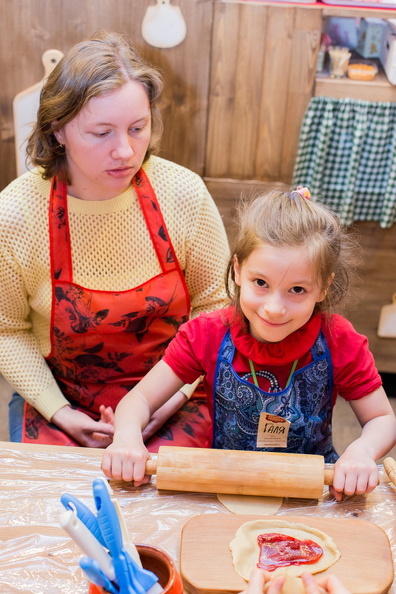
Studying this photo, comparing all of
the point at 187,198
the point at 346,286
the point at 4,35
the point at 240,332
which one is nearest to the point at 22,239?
the point at 187,198

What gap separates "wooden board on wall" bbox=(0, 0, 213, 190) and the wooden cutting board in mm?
1525

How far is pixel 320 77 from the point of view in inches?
86.9

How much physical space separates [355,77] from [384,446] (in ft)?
4.64

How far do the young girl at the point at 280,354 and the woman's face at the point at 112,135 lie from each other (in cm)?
28

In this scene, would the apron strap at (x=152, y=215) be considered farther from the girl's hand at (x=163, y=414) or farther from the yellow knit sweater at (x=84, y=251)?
the girl's hand at (x=163, y=414)

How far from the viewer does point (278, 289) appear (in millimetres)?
1104

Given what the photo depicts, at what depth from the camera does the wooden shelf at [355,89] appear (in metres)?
2.18

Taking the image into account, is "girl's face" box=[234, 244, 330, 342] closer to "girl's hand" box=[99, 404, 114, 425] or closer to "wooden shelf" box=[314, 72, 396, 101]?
"girl's hand" box=[99, 404, 114, 425]

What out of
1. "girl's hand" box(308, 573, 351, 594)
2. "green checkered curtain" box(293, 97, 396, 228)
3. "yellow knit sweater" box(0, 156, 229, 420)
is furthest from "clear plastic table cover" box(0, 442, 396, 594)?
"green checkered curtain" box(293, 97, 396, 228)

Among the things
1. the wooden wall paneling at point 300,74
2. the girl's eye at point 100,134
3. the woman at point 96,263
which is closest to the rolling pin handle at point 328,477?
the woman at point 96,263

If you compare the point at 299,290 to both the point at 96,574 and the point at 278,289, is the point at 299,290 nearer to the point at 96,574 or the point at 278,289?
the point at 278,289

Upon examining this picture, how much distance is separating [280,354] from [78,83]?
2.03 ft

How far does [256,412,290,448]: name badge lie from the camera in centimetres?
123

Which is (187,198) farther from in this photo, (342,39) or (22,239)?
(342,39)
